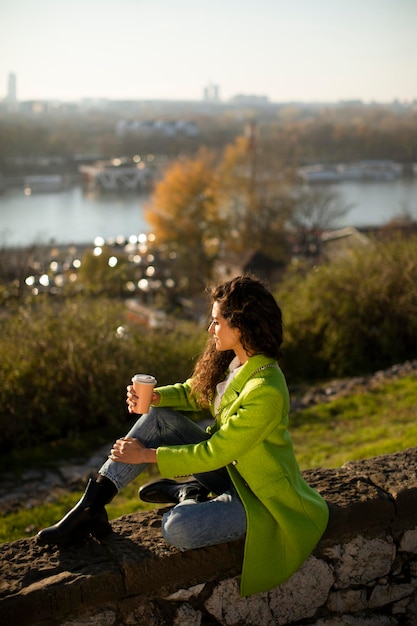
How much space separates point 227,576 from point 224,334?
26.8 inches

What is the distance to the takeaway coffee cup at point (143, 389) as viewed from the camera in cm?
221

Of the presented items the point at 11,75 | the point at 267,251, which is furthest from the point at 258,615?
the point at 11,75

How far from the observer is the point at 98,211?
48031 millimetres

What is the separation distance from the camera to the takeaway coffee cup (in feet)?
7.25

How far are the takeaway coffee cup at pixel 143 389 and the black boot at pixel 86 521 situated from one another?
0.76 ft

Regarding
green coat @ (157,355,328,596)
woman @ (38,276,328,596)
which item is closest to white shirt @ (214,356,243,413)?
woman @ (38,276,328,596)

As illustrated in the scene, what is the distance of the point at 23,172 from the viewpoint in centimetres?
5784

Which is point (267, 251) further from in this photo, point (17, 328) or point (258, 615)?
point (258, 615)

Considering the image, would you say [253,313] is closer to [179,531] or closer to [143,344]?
[179,531]

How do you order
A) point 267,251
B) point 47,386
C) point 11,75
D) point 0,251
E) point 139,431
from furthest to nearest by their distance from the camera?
point 11,75
point 267,251
point 0,251
point 47,386
point 139,431

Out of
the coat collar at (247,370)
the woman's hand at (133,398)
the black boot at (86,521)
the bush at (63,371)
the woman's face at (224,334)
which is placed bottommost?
the bush at (63,371)

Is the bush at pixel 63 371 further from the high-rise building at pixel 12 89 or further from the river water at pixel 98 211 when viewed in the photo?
the high-rise building at pixel 12 89

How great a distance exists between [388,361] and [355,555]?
5638 millimetres

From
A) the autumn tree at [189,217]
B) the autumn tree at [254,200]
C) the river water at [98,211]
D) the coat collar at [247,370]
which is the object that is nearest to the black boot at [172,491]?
the coat collar at [247,370]
